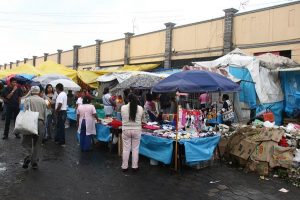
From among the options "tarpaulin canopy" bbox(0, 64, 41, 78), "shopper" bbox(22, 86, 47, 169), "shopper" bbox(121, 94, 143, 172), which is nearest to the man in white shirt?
"shopper" bbox(22, 86, 47, 169)

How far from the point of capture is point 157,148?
826cm

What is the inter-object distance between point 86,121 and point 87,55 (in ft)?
85.3

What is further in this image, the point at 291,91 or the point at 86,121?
the point at 291,91

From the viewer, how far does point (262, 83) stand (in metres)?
14.5

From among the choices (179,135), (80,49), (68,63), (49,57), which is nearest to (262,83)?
(179,135)

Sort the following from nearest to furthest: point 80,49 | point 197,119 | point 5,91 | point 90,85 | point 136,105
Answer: point 136,105 < point 197,119 < point 5,91 < point 90,85 < point 80,49

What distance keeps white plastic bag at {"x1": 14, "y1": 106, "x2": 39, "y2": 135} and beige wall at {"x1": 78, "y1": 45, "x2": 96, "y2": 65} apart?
1046 inches

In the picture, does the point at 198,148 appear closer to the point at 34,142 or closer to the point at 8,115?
the point at 34,142

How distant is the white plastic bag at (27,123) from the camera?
720 cm

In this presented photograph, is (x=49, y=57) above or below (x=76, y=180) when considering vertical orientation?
above

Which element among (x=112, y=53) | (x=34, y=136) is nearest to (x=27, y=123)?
(x=34, y=136)

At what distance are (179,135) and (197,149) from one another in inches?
21.6

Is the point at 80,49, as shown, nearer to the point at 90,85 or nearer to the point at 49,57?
the point at 49,57

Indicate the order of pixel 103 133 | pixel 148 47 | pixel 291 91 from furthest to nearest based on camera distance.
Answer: pixel 148 47, pixel 291 91, pixel 103 133
